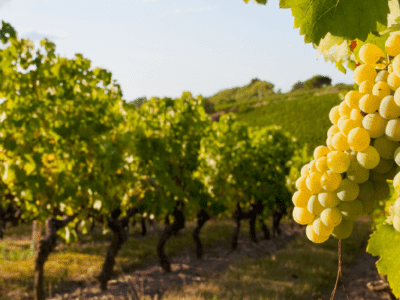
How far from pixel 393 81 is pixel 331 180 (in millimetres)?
242

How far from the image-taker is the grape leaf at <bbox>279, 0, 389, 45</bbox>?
2.56ft

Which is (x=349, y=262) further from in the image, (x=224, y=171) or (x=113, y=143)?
(x=113, y=143)

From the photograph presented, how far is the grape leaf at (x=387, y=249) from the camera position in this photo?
81cm

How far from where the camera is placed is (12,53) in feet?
17.0

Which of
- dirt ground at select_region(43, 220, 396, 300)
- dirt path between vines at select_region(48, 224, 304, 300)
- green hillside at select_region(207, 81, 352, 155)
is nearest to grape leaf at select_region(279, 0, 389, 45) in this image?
dirt ground at select_region(43, 220, 396, 300)

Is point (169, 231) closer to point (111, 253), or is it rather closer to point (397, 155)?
point (111, 253)

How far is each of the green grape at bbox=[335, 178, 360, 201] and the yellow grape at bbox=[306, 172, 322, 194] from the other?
0.05 m

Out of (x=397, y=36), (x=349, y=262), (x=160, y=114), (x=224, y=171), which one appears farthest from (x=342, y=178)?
(x=349, y=262)

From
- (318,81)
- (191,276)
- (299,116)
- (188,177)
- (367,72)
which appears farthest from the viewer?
(318,81)

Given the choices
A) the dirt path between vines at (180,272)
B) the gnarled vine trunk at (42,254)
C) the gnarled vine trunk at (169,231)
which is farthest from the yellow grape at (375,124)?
the gnarled vine trunk at (169,231)

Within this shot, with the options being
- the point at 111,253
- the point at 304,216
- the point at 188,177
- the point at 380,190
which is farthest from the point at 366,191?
the point at 188,177

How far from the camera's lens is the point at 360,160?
71 centimetres

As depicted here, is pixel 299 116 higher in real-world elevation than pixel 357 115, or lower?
higher

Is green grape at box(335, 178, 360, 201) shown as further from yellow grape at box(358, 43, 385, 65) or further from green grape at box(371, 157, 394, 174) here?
yellow grape at box(358, 43, 385, 65)
